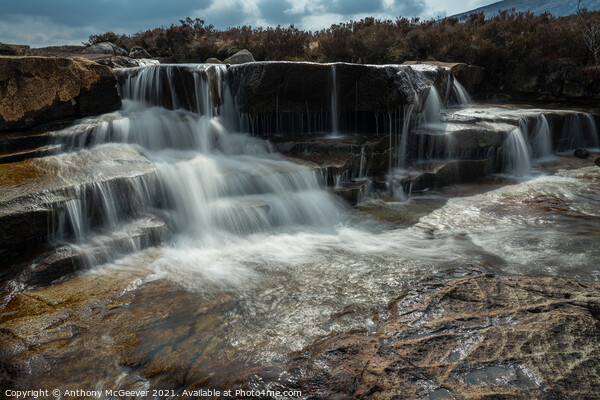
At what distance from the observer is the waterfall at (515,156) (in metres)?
9.04

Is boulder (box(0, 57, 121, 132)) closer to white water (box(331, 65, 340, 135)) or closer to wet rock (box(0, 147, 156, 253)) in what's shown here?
wet rock (box(0, 147, 156, 253))

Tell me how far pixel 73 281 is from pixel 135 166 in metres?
2.26

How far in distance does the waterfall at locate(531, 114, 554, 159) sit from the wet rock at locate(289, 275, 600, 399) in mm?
7671

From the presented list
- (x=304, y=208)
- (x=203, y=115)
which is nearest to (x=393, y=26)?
(x=203, y=115)

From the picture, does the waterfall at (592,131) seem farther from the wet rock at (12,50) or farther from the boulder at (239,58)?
the wet rock at (12,50)

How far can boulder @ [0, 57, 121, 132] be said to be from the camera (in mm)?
6352

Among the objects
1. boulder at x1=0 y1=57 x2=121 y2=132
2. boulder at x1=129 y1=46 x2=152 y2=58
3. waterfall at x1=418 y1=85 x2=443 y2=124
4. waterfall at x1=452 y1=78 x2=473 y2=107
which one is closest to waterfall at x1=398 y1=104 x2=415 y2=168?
waterfall at x1=418 y1=85 x2=443 y2=124

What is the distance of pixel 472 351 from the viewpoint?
107 inches

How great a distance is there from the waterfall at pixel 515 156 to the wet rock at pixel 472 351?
618 cm

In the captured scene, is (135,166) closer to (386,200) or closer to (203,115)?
(203,115)

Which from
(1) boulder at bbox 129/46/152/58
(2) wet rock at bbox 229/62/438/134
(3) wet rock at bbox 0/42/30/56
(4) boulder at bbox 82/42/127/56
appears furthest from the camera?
(1) boulder at bbox 129/46/152/58

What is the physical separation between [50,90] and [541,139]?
11.5 metres

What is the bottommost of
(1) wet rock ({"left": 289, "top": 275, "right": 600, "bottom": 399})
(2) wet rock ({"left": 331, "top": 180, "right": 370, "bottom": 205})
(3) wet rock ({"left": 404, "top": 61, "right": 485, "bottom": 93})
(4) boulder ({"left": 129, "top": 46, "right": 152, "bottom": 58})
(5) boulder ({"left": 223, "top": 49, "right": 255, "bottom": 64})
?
(1) wet rock ({"left": 289, "top": 275, "right": 600, "bottom": 399})

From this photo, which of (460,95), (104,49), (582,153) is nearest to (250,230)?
(582,153)
